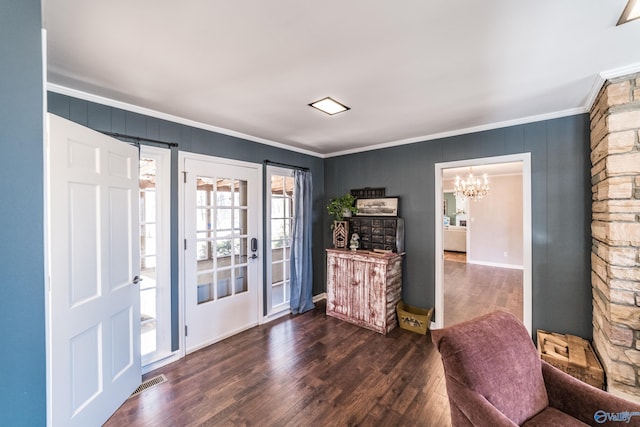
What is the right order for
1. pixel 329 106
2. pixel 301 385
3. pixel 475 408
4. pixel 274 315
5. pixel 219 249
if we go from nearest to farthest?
Result: pixel 475 408, pixel 301 385, pixel 329 106, pixel 219 249, pixel 274 315

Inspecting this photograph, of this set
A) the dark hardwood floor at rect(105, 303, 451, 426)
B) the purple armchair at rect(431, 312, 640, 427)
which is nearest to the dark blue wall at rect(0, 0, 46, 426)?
the dark hardwood floor at rect(105, 303, 451, 426)

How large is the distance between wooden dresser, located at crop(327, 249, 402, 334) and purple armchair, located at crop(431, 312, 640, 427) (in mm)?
1774

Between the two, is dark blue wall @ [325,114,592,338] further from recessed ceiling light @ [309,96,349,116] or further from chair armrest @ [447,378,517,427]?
chair armrest @ [447,378,517,427]

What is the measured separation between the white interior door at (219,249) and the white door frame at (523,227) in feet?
7.50

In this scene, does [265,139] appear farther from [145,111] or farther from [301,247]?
[301,247]

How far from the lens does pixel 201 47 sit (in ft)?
5.09

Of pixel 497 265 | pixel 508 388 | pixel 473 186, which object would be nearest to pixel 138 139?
pixel 508 388

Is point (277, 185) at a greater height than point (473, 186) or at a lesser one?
lesser

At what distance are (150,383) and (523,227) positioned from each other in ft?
12.6

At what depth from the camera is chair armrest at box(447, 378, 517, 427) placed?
117cm

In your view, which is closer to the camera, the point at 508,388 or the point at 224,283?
the point at 508,388

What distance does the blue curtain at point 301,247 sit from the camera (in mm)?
3838

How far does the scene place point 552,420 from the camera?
133 centimetres

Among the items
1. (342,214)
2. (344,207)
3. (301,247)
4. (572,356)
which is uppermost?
(344,207)
